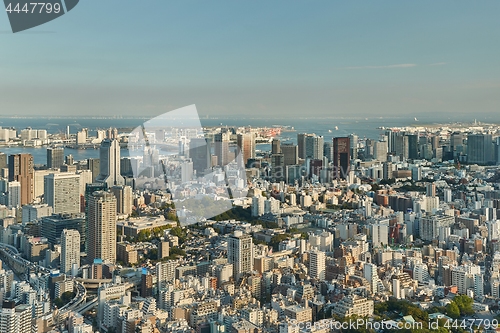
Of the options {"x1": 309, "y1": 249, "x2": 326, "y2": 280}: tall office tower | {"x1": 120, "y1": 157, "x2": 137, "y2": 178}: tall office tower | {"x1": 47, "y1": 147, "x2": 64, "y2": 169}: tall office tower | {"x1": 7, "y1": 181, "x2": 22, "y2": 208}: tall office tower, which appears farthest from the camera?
{"x1": 47, "y1": 147, "x2": 64, "y2": 169}: tall office tower

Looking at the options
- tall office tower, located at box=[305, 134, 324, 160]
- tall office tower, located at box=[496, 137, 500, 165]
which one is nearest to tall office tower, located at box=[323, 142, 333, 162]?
tall office tower, located at box=[305, 134, 324, 160]

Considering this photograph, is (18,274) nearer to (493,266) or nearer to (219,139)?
(493,266)

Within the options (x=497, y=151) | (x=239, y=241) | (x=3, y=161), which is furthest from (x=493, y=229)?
(x=3, y=161)

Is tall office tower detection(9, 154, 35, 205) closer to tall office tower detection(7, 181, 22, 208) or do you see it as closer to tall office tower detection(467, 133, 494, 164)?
tall office tower detection(7, 181, 22, 208)

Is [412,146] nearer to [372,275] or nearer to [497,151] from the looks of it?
[497,151]

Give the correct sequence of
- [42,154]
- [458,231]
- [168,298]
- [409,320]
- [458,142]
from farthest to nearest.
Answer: [458,142]
[42,154]
[458,231]
[168,298]
[409,320]

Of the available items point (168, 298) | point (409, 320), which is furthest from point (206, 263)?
point (409, 320)
